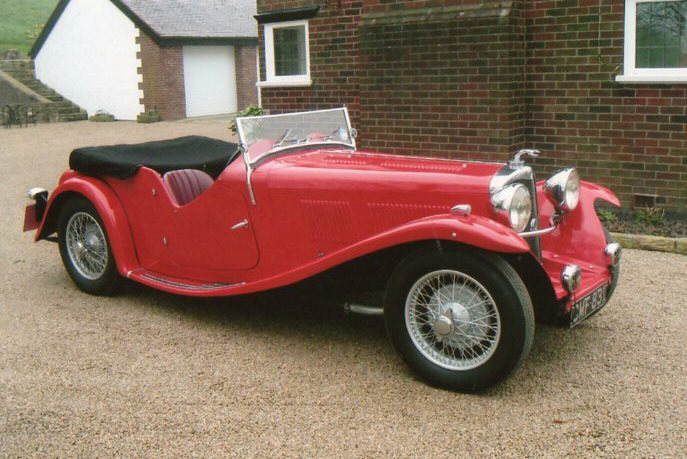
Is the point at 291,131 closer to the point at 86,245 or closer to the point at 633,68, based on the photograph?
the point at 86,245

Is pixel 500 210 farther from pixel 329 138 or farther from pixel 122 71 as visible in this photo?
pixel 122 71

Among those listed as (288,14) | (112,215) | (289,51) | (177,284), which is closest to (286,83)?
(289,51)

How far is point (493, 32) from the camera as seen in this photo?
26.4 ft

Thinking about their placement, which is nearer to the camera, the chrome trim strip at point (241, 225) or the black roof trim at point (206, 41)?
the chrome trim strip at point (241, 225)

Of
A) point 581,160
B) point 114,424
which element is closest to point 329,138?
point 114,424

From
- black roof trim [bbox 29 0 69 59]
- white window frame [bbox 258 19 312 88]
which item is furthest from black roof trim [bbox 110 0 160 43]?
white window frame [bbox 258 19 312 88]

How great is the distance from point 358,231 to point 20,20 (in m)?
38.7

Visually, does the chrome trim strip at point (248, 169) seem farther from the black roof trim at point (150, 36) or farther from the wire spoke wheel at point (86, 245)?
the black roof trim at point (150, 36)

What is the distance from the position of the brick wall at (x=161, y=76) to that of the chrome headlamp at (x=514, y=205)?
22.0m

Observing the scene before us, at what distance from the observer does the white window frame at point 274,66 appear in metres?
10.7

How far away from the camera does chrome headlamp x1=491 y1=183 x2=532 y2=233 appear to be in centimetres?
394

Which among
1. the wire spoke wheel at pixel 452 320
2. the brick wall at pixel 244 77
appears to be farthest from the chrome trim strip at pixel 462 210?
the brick wall at pixel 244 77

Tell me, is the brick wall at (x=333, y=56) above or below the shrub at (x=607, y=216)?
above

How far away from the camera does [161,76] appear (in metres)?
24.6
